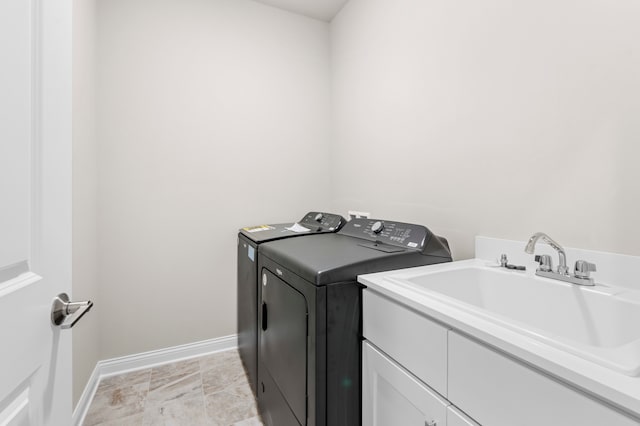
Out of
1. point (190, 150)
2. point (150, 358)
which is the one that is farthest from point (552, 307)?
point (150, 358)

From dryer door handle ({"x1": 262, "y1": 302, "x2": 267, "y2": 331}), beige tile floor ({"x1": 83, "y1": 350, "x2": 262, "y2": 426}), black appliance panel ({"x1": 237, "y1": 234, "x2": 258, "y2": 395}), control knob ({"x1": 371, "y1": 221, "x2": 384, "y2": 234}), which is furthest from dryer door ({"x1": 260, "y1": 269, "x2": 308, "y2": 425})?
control knob ({"x1": 371, "y1": 221, "x2": 384, "y2": 234})

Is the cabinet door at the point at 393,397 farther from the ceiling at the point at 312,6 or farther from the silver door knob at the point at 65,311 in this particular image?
the ceiling at the point at 312,6

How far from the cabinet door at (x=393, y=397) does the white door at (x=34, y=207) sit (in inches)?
33.6

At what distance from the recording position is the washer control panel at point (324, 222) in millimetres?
1975

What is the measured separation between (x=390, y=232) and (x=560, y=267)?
2.19 feet

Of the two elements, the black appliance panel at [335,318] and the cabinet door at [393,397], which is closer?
the cabinet door at [393,397]

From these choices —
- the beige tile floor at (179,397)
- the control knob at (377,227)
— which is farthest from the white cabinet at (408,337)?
the beige tile floor at (179,397)

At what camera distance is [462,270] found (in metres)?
1.20

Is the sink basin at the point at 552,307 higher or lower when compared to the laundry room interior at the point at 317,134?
lower

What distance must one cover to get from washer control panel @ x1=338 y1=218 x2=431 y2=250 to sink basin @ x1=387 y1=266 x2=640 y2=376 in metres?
0.20

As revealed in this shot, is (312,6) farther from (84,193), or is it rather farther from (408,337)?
(408,337)

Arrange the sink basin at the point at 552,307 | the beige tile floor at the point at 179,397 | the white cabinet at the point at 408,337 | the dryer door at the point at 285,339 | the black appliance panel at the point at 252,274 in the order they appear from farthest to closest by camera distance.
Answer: the black appliance panel at the point at 252,274
the beige tile floor at the point at 179,397
the dryer door at the point at 285,339
the white cabinet at the point at 408,337
the sink basin at the point at 552,307

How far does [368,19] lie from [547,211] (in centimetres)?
184

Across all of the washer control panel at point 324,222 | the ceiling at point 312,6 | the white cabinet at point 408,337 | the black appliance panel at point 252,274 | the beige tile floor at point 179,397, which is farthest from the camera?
the ceiling at point 312,6
